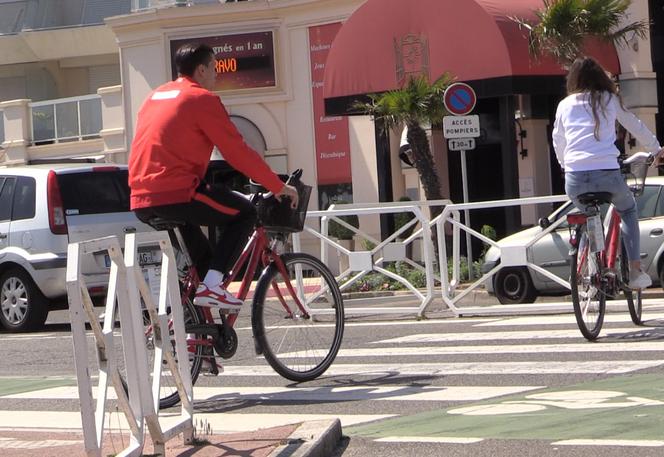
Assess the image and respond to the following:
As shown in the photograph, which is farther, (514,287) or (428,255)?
(514,287)

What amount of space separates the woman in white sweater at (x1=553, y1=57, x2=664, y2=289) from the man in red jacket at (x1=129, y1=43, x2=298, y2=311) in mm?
2604

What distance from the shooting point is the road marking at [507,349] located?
29.5 feet

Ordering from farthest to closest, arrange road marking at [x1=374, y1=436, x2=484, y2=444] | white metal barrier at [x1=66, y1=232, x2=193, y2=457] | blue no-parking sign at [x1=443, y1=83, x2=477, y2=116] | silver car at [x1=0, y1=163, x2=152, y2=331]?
blue no-parking sign at [x1=443, y1=83, x2=477, y2=116]
silver car at [x1=0, y1=163, x2=152, y2=331]
road marking at [x1=374, y1=436, x2=484, y2=444]
white metal barrier at [x1=66, y1=232, x2=193, y2=457]

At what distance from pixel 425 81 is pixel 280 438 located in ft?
55.8

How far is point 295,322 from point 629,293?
2.78 metres

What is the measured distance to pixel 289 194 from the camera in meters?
8.03

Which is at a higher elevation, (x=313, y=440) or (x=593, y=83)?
(x=593, y=83)

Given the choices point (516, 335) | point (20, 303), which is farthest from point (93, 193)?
point (516, 335)

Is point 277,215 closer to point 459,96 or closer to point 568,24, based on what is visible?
point 459,96

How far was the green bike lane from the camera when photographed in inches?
239

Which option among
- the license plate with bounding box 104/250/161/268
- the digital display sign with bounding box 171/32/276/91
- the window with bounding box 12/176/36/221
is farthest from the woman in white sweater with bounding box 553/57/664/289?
the digital display sign with bounding box 171/32/276/91

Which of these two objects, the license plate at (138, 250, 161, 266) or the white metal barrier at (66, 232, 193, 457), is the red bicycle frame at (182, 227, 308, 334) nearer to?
the license plate at (138, 250, 161, 266)

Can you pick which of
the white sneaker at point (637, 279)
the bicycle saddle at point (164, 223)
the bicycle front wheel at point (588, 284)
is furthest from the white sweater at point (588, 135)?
the bicycle saddle at point (164, 223)

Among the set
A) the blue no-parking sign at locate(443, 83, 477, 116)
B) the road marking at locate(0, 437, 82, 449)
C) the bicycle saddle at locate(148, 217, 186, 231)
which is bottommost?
the road marking at locate(0, 437, 82, 449)
